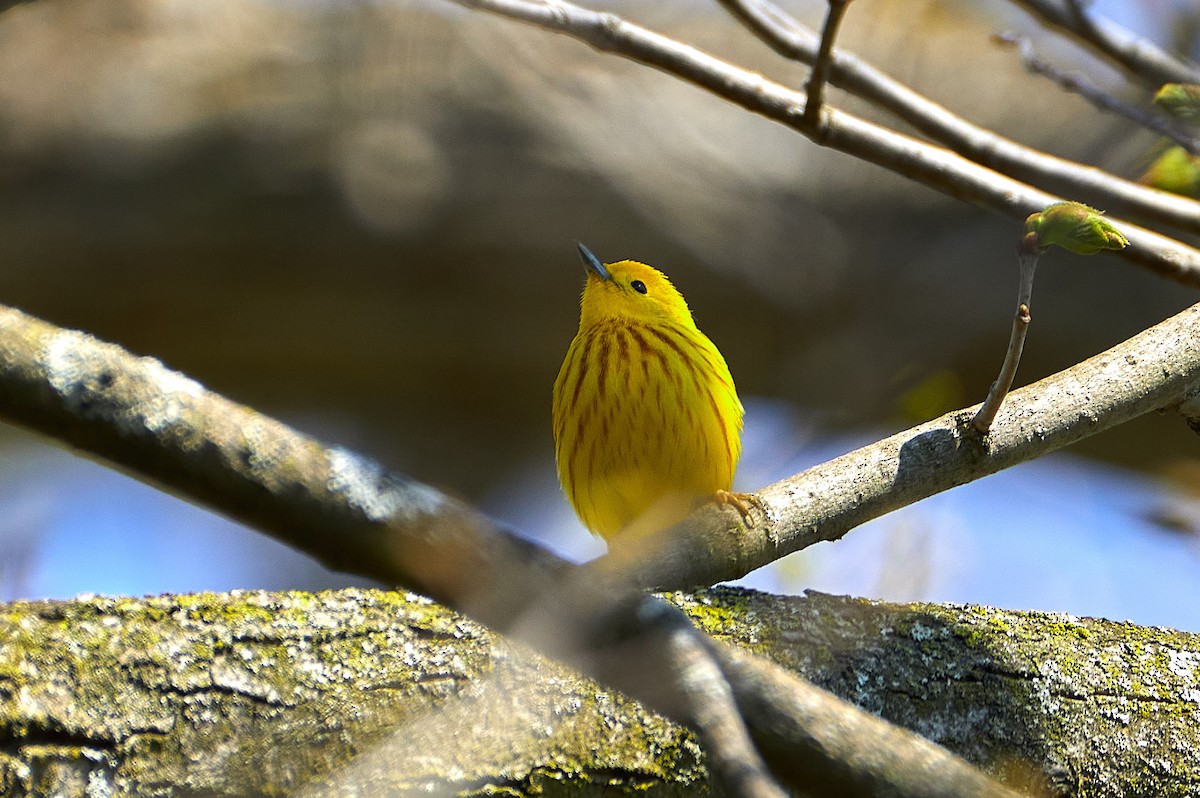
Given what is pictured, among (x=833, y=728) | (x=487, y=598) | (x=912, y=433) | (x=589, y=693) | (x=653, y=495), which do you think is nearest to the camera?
(x=487, y=598)

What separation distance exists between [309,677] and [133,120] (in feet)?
16.5

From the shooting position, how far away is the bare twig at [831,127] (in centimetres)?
271

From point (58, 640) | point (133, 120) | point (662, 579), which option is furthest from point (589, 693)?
point (133, 120)

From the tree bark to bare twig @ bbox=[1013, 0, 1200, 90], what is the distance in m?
1.44

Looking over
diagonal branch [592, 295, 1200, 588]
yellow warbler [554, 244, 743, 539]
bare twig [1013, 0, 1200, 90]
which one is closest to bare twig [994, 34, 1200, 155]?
bare twig [1013, 0, 1200, 90]

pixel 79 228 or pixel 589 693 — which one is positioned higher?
pixel 79 228

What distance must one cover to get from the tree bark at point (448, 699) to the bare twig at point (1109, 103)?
47.8 inches

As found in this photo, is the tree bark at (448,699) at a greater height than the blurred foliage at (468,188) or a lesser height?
lesser

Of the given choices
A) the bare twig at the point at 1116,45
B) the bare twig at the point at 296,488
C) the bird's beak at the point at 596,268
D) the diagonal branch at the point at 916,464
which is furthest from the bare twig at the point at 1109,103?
the bare twig at the point at 296,488

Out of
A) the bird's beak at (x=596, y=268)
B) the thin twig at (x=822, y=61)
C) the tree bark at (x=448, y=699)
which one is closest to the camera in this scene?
the tree bark at (x=448, y=699)

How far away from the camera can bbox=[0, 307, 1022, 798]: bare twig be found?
1.07 meters

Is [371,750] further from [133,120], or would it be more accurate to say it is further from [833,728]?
[133,120]

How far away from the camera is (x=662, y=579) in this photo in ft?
7.97

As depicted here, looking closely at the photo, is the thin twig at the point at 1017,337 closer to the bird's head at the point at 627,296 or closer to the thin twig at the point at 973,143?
the thin twig at the point at 973,143
